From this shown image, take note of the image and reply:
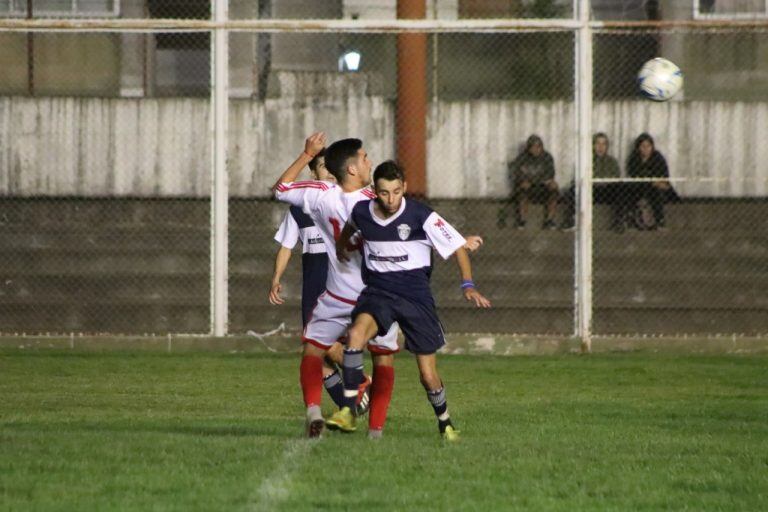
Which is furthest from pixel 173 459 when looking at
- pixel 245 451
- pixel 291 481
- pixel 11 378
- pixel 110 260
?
pixel 110 260

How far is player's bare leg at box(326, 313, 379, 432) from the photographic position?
869 centimetres

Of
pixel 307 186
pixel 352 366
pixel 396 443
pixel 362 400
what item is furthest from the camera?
Answer: pixel 362 400

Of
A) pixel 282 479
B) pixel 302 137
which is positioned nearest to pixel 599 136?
pixel 302 137

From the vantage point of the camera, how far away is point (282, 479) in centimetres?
688

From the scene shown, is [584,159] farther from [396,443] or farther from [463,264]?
[396,443]

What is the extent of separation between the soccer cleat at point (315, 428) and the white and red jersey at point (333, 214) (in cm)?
101

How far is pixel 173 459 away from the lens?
757cm

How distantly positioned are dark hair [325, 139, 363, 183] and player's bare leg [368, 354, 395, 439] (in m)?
1.17

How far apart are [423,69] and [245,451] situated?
10.2m

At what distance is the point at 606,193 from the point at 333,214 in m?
8.50

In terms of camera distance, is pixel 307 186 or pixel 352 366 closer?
pixel 352 366

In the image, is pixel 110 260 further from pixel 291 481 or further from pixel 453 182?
pixel 291 481

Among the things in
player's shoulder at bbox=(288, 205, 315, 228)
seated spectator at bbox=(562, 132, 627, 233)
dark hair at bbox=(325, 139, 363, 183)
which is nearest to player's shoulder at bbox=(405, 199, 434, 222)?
dark hair at bbox=(325, 139, 363, 183)

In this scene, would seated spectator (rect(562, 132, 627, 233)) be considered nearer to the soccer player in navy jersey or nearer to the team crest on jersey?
the soccer player in navy jersey
